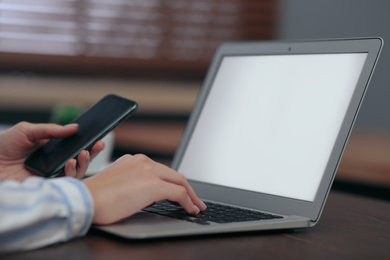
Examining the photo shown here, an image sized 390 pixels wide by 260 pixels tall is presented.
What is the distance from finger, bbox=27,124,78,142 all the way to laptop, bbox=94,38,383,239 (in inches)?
7.9

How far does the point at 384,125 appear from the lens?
8.13ft

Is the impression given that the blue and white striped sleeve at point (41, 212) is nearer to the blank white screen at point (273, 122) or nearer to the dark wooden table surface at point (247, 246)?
the dark wooden table surface at point (247, 246)

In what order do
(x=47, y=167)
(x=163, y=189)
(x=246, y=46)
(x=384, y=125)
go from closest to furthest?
(x=163, y=189)
(x=47, y=167)
(x=246, y=46)
(x=384, y=125)

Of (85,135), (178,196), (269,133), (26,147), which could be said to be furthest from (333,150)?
(26,147)

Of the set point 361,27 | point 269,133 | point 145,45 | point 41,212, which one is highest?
point 361,27

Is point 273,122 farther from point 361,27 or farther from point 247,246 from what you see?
point 361,27

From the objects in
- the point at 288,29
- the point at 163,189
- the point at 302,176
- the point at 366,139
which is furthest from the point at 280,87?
the point at 288,29

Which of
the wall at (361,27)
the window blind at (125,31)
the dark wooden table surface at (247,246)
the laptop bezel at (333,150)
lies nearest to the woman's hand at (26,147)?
the laptop bezel at (333,150)

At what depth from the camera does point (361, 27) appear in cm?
252

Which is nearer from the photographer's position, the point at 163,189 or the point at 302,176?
the point at 163,189

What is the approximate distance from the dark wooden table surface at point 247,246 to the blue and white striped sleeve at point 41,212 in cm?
1

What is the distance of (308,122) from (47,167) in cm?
40

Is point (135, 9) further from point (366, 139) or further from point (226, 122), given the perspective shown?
point (226, 122)

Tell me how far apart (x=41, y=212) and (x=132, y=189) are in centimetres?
12
